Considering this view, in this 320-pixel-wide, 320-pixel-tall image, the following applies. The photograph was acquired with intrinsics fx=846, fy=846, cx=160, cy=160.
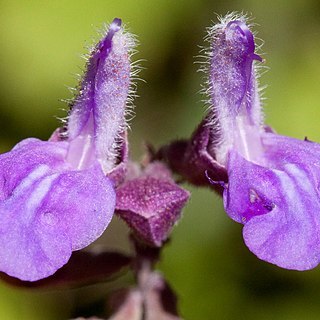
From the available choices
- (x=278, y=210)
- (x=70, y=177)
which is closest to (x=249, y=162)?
(x=278, y=210)

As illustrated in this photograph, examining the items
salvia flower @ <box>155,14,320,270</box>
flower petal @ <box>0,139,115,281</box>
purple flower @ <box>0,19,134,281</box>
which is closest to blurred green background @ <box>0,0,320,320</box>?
salvia flower @ <box>155,14,320,270</box>

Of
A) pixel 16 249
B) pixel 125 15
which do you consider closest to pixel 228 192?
pixel 16 249

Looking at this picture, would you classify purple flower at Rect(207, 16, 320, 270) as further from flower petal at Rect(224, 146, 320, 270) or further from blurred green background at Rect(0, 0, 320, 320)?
blurred green background at Rect(0, 0, 320, 320)

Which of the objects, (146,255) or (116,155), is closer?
(116,155)

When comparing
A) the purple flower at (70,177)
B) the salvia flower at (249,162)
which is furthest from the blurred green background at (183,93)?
the purple flower at (70,177)

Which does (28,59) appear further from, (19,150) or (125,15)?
(19,150)

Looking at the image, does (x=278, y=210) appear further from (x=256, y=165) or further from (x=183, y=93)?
(x=183, y=93)
